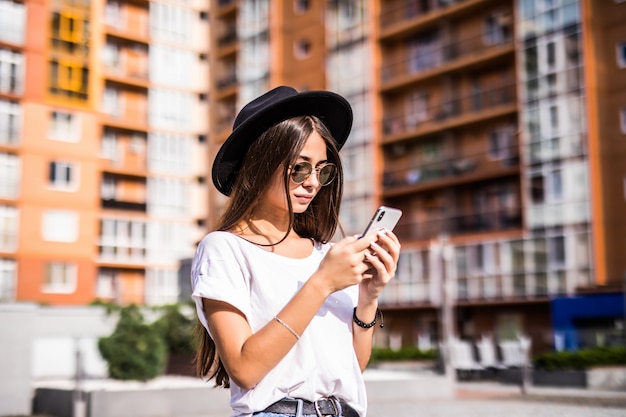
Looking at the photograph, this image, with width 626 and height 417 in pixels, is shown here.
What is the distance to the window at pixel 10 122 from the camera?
131ft

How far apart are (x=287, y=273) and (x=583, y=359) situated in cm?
1967

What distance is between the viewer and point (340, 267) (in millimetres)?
2090

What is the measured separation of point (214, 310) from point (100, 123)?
44.2 metres

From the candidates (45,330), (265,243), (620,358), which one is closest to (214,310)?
(265,243)

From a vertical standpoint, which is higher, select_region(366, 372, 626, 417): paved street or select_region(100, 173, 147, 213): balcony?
select_region(100, 173, 147, 213): balcony

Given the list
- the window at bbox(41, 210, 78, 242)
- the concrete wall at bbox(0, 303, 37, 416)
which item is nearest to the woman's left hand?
the concrete wall at bbox(0, 303, 37, 416)

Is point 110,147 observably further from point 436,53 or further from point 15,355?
point 15,355

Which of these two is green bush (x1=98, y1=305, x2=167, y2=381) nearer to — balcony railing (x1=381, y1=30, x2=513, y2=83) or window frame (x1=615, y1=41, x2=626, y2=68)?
window frame (x1=615, y1=41, x2=626, y2=68)

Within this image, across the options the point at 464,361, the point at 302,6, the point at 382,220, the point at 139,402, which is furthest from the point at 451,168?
the point at 382,220

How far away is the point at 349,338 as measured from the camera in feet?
7.79

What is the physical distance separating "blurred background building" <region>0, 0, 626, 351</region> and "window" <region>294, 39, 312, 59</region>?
108 millimetres

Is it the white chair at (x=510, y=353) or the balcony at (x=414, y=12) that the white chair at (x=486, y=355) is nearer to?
the white chair at (x=510, y=353)

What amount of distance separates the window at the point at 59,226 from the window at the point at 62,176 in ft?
4.21

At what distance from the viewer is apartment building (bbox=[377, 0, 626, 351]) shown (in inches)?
1144
